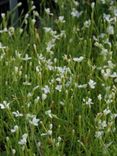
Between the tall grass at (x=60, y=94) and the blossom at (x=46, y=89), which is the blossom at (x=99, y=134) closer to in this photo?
the tall grass at (x=60, y=94)

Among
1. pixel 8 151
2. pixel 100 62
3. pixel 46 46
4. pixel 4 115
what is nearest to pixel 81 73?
pixel 100 62

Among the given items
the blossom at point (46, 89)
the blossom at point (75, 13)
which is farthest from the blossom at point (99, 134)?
the blossom at point (75, 13)

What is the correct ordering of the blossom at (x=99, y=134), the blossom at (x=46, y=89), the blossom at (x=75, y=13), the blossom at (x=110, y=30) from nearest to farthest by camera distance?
1. the blossom at (x=99, y=134)
2. the blossom at (x=46, y=89)
3. the blossom at (x=110, y=30)
4. the blossom at (x=75, y=13)

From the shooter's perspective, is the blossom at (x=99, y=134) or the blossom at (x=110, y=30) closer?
the blossom at (x=99, y=134)

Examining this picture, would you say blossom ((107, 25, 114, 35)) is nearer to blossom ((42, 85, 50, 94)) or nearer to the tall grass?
the tall grass

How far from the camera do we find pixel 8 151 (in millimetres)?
2393

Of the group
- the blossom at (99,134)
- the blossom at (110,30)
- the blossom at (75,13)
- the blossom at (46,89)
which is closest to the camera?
the blossom at (99,134)

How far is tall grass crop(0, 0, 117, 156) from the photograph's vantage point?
2.43 metres

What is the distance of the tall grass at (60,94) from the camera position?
2.43 m

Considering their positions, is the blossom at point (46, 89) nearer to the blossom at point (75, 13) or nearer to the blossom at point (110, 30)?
the blossom at point (110, 30)

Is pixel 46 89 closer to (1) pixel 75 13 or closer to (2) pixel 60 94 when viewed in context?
(2) pixel 60 94

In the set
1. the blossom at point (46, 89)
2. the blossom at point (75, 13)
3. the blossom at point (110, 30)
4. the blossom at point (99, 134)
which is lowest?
the blossom at point (99, 134)

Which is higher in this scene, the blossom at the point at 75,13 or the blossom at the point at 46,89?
the blossom at the point at 75,13

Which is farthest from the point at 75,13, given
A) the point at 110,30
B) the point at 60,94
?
the point at 60,94
